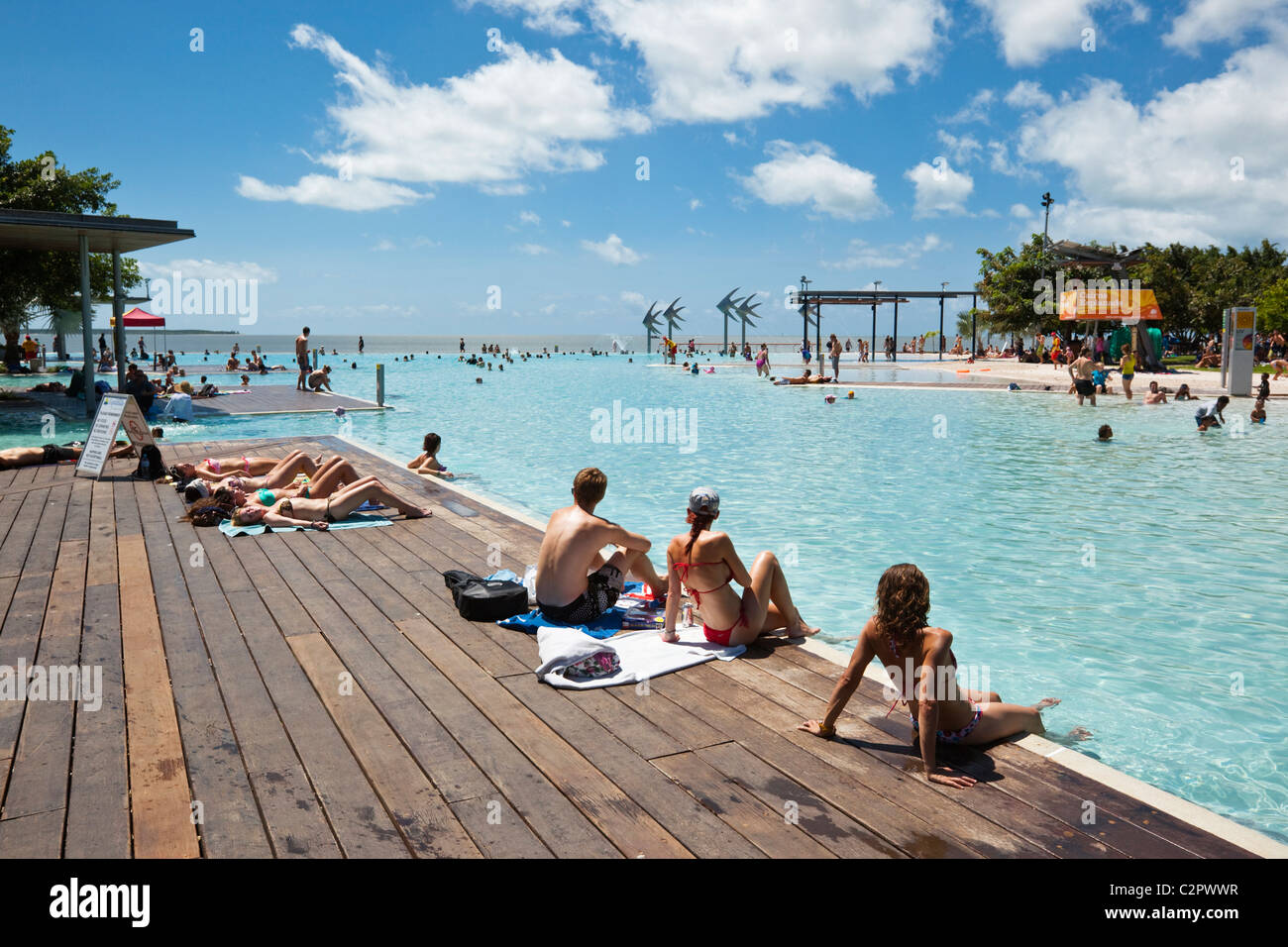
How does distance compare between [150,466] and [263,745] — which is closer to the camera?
[263,745]

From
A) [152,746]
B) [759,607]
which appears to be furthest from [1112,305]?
[152,746]

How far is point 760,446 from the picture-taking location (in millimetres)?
18266

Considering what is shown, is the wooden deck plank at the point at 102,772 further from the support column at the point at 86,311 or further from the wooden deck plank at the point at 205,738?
the support column at the point at 86,311

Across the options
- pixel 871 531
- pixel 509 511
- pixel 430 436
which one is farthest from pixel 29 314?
pixel 871 531

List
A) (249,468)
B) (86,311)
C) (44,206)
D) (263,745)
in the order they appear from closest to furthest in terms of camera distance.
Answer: (263,745), (249,468), (86,311), (44,206)

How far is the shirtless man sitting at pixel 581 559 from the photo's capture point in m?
5.26

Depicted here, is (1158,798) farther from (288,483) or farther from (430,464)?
(430,464)

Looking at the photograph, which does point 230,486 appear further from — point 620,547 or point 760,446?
point 760,446

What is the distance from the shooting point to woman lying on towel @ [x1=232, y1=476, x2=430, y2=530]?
8148 millimetres

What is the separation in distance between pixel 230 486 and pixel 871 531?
7.65 metres

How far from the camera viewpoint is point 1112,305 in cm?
3653

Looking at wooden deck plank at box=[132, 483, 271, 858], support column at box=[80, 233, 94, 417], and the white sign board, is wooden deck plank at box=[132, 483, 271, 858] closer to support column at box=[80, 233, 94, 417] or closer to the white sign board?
the white sign board

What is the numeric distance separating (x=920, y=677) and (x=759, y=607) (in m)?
1.50

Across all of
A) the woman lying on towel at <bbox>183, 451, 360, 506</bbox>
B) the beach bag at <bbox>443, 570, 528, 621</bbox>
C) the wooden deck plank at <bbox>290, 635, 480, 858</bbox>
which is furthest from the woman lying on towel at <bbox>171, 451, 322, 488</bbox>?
the wooden deck plank at <bbox>290, 635, 480, 858</bbox>
